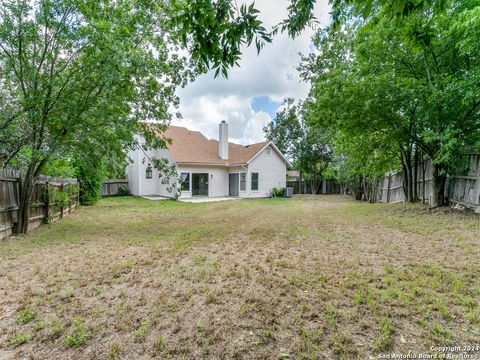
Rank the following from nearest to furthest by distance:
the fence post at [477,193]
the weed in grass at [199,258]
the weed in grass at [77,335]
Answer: the weed in grass at [77,335], the weed in grass at [199,258], the fence post at [477,193]

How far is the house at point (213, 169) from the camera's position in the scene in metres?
18.3

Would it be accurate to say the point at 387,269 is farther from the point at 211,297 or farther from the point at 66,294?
the point at 66,294

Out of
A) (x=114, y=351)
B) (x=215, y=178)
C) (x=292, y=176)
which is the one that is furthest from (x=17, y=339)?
(x=292, y=176)

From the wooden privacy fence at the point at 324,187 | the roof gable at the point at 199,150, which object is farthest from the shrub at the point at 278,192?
the wooden privacy fence at the point at 324,187

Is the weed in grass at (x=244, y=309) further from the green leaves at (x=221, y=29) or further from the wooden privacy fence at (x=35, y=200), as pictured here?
the wooden privacy fence at (x=35, y=200)

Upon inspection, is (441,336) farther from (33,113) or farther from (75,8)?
(75,8)

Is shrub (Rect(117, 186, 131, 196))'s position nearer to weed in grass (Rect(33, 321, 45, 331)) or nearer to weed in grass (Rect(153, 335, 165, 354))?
weed in grass (Rect(33, 321, 45, 331))

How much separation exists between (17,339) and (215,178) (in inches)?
675

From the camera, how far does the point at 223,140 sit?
19.5 metres

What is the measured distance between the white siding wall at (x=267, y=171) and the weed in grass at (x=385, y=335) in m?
16.7

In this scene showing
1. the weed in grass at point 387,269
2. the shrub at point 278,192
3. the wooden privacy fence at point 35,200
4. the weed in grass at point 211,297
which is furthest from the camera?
the shrub at point 278,192

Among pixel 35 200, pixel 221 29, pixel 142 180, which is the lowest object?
pixel 35 200

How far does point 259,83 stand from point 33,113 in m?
9.90

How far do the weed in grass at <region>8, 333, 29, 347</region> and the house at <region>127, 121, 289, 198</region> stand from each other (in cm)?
1535
